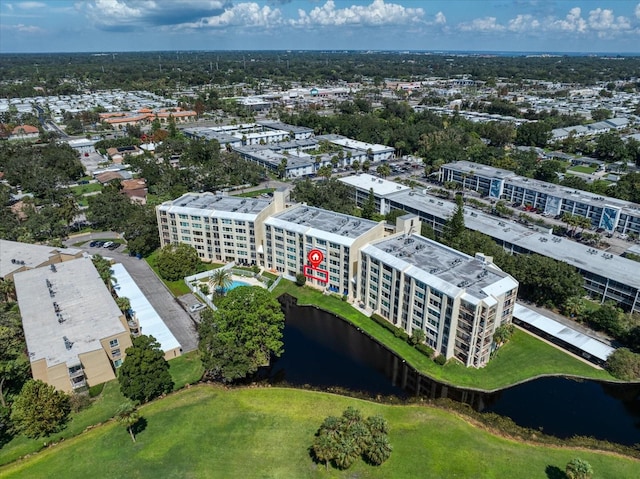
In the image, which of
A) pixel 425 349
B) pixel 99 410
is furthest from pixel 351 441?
pixel 99 410

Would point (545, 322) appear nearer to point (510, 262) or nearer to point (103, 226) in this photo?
point (510, 262)

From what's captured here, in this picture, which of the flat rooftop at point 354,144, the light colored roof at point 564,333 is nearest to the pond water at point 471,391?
the light colored roof at point 564,333

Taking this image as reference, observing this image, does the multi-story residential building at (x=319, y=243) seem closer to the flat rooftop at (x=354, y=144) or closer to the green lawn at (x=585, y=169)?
the flat rooftop at (x=354, y=144)

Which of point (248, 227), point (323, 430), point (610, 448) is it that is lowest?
point (610, 448)

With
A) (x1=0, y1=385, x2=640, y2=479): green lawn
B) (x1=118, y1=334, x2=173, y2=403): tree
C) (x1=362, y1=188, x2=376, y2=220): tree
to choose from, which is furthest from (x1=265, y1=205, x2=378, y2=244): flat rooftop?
(x1=118, y1=334, x2=173, y2=403): tree

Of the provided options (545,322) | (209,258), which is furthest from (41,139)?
(545,322)
